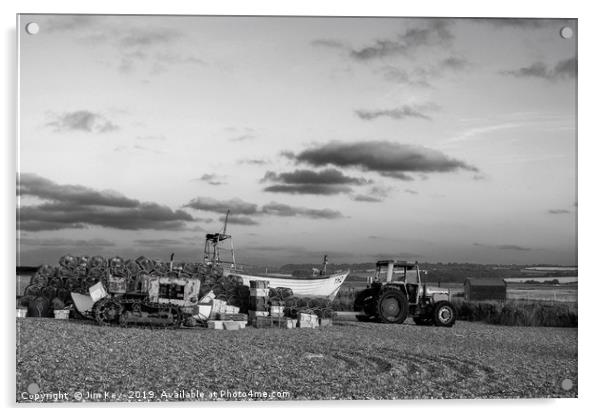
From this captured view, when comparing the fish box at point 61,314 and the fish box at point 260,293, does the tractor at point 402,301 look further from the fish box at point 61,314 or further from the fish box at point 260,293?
the fish box at point 61,314

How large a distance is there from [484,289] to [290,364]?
5.65 metres

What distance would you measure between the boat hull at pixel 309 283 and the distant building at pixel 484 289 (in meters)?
2.58

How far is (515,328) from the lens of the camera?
52.9 ft

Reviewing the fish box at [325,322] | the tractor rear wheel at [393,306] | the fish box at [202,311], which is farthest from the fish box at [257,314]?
the tractor rear wheel at [393,306]

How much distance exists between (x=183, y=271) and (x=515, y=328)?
741 cm

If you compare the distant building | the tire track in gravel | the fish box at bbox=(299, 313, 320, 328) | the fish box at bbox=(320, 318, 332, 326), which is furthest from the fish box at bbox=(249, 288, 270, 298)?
the distant building

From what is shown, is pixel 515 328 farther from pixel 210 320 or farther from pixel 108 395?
pixel 108 395

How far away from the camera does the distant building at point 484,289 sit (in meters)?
13.8

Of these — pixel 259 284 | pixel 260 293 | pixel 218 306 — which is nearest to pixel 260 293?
pixel 260 293

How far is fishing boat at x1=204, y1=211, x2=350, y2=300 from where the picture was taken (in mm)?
13023

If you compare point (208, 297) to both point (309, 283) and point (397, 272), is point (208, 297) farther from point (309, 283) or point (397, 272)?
point (397, 272)

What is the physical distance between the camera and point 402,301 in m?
16.8

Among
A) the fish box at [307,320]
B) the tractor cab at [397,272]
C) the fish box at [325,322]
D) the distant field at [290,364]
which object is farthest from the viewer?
the fish box at [325,322]
